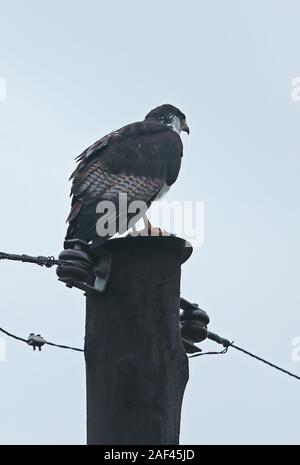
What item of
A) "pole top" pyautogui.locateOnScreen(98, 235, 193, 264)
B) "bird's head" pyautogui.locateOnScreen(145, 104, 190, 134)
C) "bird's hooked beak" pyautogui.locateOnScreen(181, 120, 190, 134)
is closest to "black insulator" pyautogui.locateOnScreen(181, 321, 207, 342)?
"pole top" pyautogui.locateOnScreen(98, 235, 193, 264)

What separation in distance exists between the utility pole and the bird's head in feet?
21.8

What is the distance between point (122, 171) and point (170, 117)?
2.99 m

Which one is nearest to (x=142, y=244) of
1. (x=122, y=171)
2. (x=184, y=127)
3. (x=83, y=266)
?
(x=83, y=266)

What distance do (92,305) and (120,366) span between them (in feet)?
1.26

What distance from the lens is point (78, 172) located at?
8305 mm

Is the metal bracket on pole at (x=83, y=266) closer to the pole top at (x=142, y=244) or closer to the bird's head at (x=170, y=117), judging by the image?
the pole top at (x=142, y=244)

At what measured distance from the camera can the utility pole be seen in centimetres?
464

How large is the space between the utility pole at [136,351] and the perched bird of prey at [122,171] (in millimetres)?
1345

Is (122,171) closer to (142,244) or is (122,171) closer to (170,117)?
(170,117)

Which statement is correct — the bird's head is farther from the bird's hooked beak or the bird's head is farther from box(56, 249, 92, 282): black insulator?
box(56, 249, 92, 282): black insulator

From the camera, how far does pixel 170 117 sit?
458 inches

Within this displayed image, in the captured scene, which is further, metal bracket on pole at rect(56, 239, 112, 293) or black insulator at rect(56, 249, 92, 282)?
black insulator at rect(56, 249, 92, 282)

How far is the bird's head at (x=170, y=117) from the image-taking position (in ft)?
38.1
